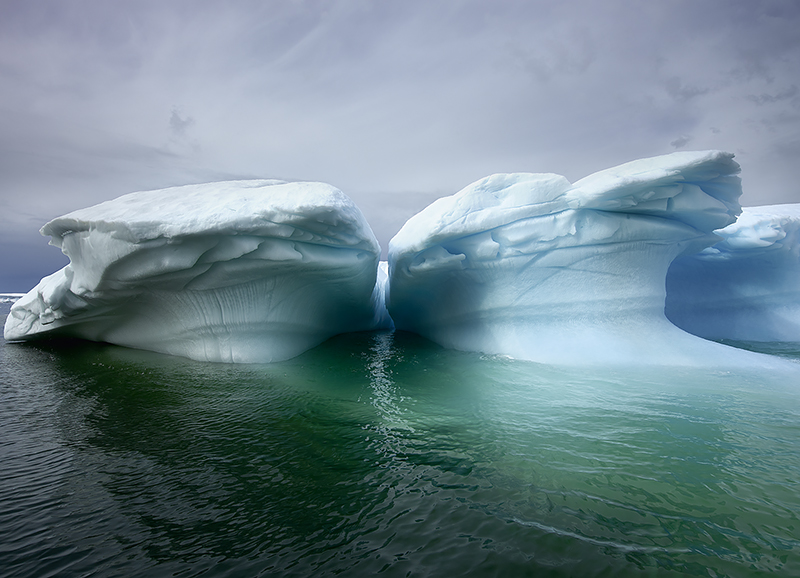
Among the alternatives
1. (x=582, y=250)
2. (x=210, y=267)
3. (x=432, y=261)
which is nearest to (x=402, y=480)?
(x=210, y=267)

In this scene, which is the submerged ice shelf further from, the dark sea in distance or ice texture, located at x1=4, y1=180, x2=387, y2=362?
the dark sea in distance

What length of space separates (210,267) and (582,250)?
4817 mm

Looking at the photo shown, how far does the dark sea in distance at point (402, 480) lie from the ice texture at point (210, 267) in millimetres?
1306

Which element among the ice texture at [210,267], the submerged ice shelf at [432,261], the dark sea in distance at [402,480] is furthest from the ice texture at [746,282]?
the ice texture at [210,267]

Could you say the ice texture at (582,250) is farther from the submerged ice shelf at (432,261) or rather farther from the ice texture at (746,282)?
the ice texture at (746,282)

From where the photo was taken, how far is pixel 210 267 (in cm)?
446

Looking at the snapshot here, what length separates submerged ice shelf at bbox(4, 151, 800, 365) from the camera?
4219 millimetres

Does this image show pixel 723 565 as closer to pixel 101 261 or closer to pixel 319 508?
pixel 319 508

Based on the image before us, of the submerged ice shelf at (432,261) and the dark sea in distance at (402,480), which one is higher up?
the submerged ice shelf at (432,261)

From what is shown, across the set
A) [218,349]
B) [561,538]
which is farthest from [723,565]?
[218,349]

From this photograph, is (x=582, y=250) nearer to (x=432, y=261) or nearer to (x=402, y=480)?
(x=432, y=261)

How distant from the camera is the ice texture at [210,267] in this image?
407cm

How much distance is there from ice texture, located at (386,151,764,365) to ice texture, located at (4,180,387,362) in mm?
1504

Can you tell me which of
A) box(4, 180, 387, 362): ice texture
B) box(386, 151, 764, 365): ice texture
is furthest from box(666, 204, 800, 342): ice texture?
box(4, 180, 387, 362): ice texture
